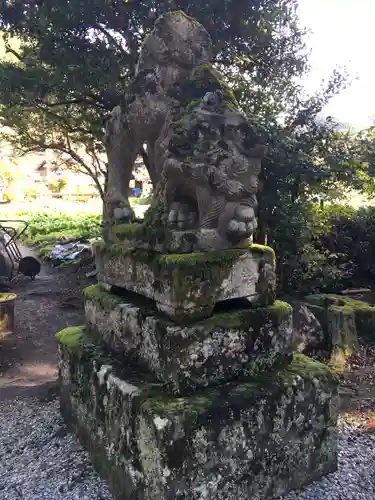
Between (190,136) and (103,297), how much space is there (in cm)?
120

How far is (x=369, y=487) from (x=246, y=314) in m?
1.10

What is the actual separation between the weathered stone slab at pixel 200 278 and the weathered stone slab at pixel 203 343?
0.08 meters

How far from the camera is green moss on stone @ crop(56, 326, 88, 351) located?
2863 millimetres

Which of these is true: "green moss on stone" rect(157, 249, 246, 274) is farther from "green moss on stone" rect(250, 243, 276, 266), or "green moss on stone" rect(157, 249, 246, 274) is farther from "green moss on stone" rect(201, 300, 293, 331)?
"green moss on stone" rect(201, 300, 293, 331)

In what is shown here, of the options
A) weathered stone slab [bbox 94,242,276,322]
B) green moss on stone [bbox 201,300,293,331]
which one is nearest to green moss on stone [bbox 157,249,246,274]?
weathered stone slab [bbox 94,242,276,322]

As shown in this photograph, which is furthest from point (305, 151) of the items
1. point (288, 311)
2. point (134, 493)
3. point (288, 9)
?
point (134, 493)

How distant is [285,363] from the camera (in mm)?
2424

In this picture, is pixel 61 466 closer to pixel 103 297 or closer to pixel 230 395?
pixel 103 297

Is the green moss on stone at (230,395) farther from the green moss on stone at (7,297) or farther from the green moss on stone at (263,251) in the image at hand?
the green moss on stone at (7,297)

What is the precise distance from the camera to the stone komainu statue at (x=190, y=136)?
7.43 ft

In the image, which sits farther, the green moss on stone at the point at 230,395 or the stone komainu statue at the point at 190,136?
the stone komainu statue at the point at 190,136

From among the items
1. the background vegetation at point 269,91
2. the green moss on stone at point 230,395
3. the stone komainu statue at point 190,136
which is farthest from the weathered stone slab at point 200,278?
the background vegetation at point 269,91

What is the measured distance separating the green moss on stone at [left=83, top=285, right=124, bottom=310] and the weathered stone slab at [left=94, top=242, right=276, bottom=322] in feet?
0.52

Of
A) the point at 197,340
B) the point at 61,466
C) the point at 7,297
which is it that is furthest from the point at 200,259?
the point at 7,297
